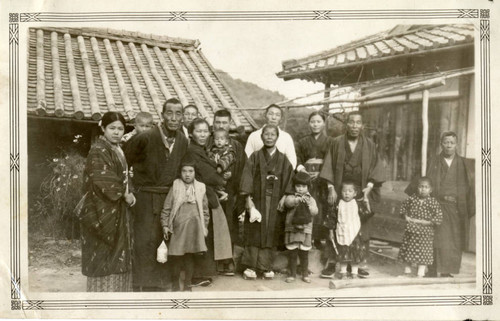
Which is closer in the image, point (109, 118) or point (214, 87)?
point (109, 118)

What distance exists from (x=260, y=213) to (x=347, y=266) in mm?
832

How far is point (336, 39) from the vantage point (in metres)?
3.95

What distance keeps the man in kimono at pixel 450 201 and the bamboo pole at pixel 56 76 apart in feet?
9.14

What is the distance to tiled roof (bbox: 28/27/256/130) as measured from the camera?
3686 mm

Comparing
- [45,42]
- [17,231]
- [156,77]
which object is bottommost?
[17,231]

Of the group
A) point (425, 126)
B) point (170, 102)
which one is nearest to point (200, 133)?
point (170, 102)

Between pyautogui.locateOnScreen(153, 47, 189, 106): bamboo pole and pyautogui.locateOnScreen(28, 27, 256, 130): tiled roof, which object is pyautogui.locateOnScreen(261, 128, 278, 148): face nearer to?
pyautogui.locateOnScreen(28, 27, 256, 130): tiled roof

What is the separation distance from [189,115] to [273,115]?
2.21 feet

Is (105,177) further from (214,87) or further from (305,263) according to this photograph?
(305,263)

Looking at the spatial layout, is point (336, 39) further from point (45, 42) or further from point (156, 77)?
point (45, 42)

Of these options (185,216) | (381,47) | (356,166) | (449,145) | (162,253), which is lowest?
(162,253)

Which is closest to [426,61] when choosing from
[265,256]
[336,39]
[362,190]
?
[336,39]

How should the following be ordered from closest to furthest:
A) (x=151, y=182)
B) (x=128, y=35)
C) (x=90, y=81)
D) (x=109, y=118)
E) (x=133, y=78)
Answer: (x=109, y=118) → (x=151, y=182) → (x=90, y=81) → (x=133, y=78) → (x=128, y=35)

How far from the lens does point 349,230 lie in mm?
3824
